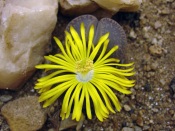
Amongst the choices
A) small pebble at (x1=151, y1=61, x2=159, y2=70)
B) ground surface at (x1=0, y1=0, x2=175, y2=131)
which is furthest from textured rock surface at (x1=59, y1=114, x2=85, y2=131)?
small pebble at (x1=151, y1=61, x2=159, y2=70)

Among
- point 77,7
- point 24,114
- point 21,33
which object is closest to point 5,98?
point 24,114

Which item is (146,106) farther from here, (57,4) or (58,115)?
(57,4)

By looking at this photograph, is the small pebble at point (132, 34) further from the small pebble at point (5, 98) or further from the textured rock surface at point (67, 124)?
the small pebble at point (5, 98)

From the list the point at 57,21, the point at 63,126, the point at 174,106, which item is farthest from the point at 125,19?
the point at 63,126

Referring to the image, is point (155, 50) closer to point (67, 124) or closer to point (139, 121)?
point (139, 121)

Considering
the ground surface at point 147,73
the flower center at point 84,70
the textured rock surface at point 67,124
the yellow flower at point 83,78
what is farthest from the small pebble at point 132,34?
the textured rock surface at point 67,124
